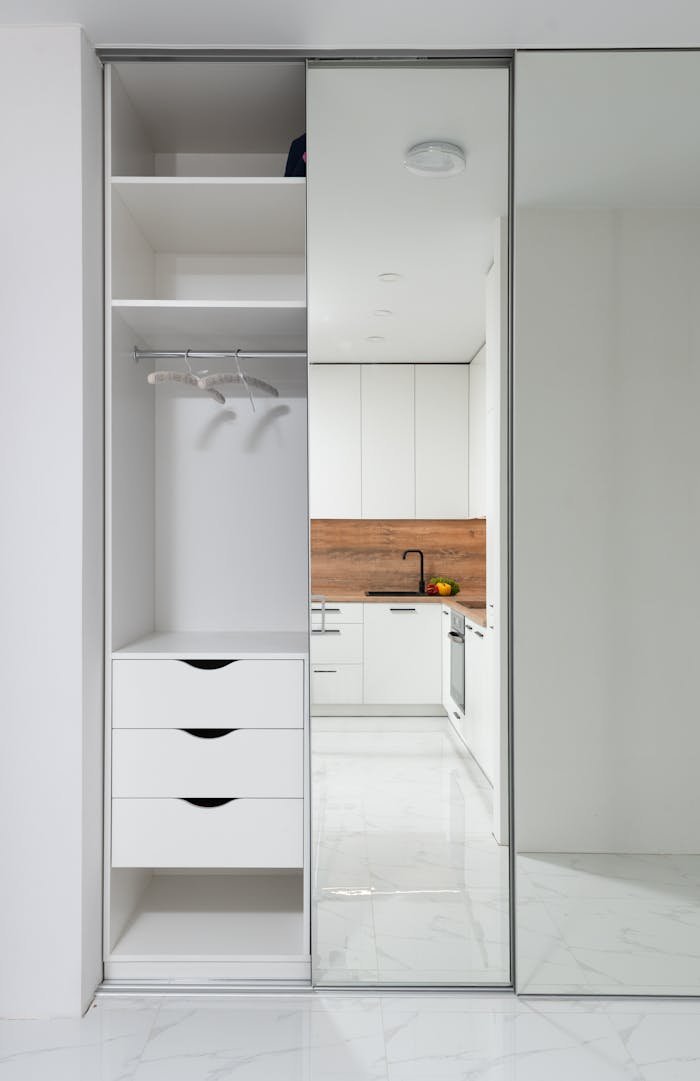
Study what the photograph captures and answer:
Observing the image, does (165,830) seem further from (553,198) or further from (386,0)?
(386,0)

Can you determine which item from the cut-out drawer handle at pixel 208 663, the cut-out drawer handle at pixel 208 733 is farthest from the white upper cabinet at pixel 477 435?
the cut-out drawer handle at pixel 208 733

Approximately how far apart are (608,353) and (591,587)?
630mm

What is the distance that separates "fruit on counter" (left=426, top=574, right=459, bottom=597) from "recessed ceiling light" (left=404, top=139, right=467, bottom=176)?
112 cm

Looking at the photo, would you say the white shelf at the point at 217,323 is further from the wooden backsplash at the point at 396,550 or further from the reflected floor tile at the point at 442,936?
the reflected floor tile at the point at 442,936

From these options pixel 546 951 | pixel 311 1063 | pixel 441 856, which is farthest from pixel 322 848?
pixel 546 951

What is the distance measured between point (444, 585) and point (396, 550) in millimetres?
168

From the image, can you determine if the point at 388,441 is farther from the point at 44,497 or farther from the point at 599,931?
the point at 599,931

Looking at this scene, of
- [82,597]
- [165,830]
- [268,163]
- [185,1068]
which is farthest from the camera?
[268,163]

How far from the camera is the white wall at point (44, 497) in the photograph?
214 centimetres

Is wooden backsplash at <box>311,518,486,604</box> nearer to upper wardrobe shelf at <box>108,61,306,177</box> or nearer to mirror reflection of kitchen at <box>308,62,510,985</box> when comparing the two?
mirror reflection of kitchen at <box>308,62,510,985</box>

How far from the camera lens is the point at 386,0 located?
2.01 metres

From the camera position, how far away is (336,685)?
2332 millimetres

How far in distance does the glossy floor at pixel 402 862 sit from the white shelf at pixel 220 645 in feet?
0.83

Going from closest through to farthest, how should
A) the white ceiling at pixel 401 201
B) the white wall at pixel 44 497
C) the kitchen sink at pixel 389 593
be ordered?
the white wall at pixel 44 497 → the white ceiling at pixel 401 201 → the kitchen sink at pixel 389 593
